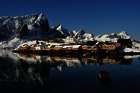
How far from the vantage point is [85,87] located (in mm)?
52406

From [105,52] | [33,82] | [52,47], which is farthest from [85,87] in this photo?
[52,47]

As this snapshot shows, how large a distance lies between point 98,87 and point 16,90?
1360 centimetres

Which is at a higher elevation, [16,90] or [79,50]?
[79,50]

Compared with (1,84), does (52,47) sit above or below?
above

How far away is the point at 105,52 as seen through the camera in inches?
6604

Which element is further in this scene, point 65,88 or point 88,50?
point 88,50

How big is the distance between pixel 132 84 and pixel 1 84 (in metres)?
23.9

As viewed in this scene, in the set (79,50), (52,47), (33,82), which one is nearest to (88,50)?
(79,50)

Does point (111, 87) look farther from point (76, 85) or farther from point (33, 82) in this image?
point (33, 82)

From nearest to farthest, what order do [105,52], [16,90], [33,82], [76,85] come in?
[16,90], [76,85], [33,82], [105,52]

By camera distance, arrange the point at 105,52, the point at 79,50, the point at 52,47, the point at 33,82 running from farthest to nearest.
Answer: the point at 52,47 < the point at 79,50 < the point at 105,52 < the point at 33,82

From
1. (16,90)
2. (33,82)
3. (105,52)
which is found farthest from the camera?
(105,52)

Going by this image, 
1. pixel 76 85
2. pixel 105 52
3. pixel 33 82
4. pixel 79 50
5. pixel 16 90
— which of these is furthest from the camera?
pixel 79 50

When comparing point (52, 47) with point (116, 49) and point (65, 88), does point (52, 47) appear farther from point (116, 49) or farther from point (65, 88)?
point (65, 88)
